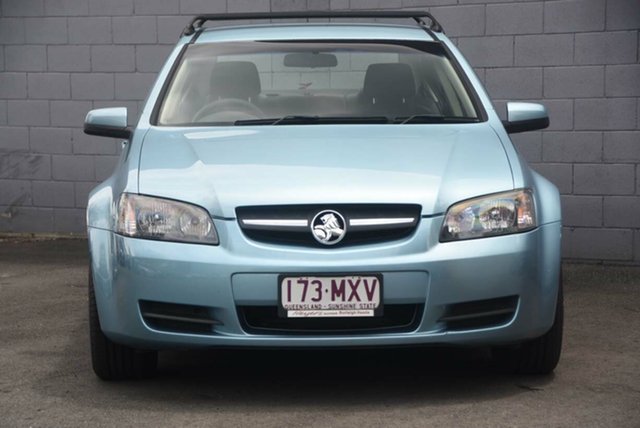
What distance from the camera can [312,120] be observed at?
5652 millimetres

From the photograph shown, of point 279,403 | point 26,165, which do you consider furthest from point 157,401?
point 26,165

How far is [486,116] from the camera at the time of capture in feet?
18.6

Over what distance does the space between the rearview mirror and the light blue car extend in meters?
0.78

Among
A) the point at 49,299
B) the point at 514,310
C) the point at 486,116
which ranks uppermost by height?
the point at 486,116

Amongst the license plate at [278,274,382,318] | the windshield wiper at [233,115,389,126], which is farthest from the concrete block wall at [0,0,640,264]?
the license plate at [278,274,382,318]

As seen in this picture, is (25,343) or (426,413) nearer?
(426,413)

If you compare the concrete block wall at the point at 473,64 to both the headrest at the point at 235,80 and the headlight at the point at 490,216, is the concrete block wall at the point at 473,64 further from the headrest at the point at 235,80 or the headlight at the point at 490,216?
the headlight at the point at 490,216

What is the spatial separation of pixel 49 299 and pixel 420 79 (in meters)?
2.70

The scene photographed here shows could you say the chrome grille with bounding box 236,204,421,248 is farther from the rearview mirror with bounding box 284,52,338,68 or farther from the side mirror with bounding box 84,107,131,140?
the rearview mirror with bounding box 284,52,338,68

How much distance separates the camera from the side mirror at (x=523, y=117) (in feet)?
A: 19.2

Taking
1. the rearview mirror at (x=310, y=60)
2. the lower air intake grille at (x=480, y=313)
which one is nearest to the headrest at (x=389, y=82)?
the rearview mirror at (x=310, y=60)

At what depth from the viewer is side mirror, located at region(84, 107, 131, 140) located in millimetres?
5859

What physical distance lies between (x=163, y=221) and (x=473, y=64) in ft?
16.1

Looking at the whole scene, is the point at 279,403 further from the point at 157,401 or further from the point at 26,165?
the point at 26,165
